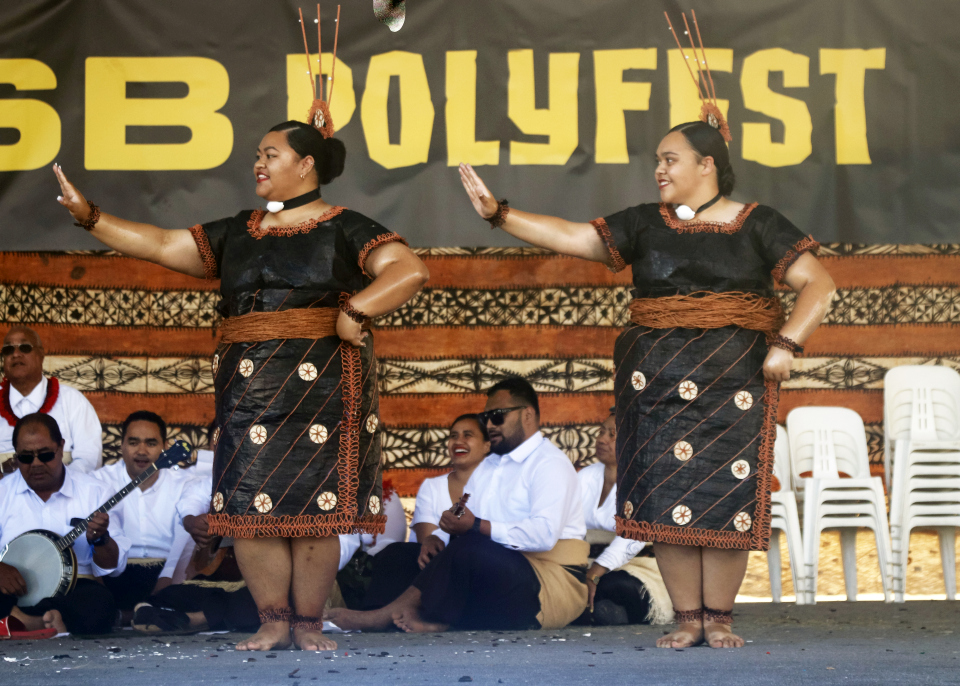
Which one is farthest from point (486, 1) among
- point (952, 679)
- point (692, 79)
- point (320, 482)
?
point (952, 679)

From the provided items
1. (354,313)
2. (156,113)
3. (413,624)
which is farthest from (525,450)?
(156,113)

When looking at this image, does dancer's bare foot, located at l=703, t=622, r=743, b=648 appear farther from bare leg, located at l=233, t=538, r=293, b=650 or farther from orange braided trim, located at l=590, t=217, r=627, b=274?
bare leg, located at l=233, t=538, r=293, b=650

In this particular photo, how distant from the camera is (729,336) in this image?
12.1 feet

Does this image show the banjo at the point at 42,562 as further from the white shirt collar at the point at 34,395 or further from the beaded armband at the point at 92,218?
the beaded armband at the point at 92,218

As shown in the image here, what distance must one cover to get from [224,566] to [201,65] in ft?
7.19

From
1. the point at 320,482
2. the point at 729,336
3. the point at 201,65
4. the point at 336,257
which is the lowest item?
the point at 320,482

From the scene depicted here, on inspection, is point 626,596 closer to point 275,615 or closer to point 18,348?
point 275,615

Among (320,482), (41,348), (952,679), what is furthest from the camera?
(41,348)

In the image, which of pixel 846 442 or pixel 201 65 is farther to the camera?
pixel 846 442

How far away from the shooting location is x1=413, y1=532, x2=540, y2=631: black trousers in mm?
4383

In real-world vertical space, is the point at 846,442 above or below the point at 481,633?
above

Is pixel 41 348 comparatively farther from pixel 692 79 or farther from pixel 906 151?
pixel 906 151

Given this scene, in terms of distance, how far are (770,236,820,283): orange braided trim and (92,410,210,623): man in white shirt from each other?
2.78 meters

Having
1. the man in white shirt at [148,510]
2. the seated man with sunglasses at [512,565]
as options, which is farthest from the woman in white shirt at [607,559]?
the man in white shirt at [148,510]
